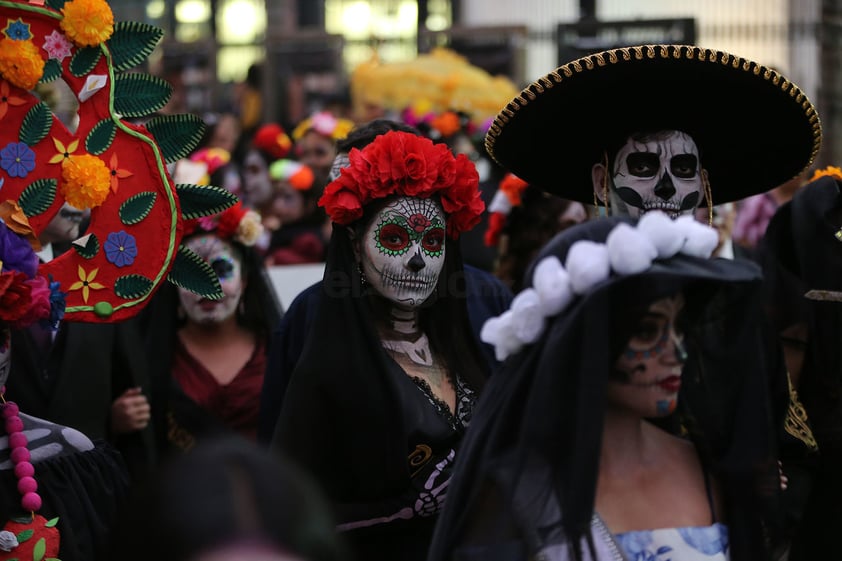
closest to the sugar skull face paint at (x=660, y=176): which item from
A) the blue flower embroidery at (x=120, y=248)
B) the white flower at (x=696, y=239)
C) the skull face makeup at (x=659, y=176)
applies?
the skull face makeup at (x=659, y=176)

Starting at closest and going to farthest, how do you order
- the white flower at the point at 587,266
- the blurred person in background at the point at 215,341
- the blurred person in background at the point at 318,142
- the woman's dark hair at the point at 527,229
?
the white flower at the point at 587,266 → the blurred person in background at the point at 215,341 → the woman's dark hair at the point at 527,229 → the blurred person in background at the point at 318,142

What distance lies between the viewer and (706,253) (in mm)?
3492

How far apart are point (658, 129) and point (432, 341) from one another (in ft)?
3.52

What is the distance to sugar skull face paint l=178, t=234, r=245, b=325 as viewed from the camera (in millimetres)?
7066

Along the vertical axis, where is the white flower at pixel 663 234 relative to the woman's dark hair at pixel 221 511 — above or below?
above

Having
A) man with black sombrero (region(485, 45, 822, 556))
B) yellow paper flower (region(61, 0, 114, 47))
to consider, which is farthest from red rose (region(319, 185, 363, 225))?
yellow paper flower (region(61, 0, 114, 47))

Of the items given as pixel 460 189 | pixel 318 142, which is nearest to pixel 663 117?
pixel 460 189

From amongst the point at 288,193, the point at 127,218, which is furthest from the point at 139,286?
the point at 288,193

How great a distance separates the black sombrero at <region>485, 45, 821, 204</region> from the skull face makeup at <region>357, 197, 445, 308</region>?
440 mm

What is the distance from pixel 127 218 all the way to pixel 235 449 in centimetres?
271

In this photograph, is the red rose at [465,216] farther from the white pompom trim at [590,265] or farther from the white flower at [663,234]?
the white flower at [663,234]

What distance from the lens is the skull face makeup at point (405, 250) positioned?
532 centimetres

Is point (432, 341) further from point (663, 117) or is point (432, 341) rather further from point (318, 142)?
point (318, 142)

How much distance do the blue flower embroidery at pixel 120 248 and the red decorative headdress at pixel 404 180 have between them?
2.47 ft
